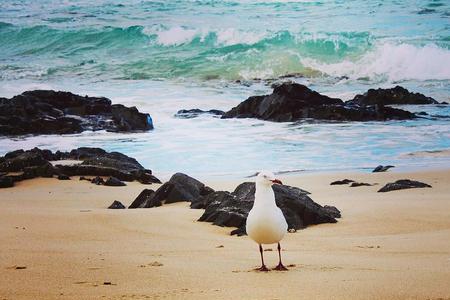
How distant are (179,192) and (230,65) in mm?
23216

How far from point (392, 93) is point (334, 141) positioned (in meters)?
6.30

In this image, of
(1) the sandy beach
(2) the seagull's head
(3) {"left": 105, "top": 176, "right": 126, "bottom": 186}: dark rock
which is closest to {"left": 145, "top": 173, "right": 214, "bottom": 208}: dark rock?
(1) the sandy beach

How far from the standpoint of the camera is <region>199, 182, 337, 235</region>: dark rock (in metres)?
7.54

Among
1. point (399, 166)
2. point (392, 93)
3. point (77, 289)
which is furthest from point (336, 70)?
point (77, 289)

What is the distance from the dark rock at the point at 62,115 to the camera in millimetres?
18281

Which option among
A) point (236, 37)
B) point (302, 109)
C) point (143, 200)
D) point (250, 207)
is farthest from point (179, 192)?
point (236, 37)

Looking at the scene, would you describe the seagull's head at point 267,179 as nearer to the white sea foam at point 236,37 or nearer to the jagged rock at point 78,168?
the jagged rock at point 78,168

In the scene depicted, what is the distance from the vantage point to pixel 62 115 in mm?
19625

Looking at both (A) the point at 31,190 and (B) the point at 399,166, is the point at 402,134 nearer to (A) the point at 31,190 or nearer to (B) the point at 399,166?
(B) the point at 399,166

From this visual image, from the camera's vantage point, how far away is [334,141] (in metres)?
16.0

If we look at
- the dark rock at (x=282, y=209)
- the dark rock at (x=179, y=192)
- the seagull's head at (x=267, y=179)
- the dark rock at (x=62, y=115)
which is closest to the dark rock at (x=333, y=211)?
the dark rock at (x=282, y=209)

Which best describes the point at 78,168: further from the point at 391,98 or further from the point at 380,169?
the point at 391,98

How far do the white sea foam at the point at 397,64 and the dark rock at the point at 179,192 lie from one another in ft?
63.2

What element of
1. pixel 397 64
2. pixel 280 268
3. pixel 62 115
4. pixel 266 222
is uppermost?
pixel 266 222
